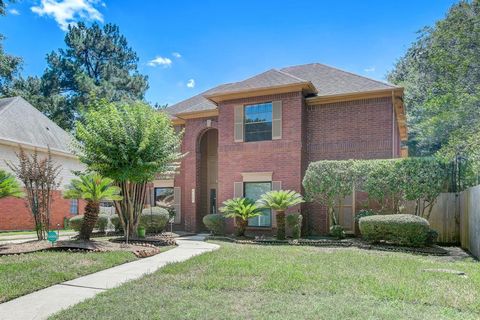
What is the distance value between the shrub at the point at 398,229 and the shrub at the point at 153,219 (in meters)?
8.49

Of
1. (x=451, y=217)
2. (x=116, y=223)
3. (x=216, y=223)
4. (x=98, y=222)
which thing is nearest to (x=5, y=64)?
(x=98, y=222)

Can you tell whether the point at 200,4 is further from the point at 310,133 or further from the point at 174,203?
the point at 174,203

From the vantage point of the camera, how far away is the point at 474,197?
1010 cm

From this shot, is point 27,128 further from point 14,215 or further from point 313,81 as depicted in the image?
point 313,81

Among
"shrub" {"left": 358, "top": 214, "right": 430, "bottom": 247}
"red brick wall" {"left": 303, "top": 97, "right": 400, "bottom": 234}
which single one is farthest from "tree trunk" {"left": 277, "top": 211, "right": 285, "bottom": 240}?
"shrub" {"left": 358, "top": 214, "right": 430, "bottom": 247}

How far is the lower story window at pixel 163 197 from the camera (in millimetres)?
19000

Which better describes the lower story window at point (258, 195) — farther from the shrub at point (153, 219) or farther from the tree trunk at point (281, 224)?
the shrub at point (153, 219)

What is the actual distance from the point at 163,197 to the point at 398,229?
38.8ft

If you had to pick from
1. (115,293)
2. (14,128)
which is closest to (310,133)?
(115,293)

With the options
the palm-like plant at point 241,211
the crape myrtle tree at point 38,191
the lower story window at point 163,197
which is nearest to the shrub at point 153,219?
the lower story window at point 163,197

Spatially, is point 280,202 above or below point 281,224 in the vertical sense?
above

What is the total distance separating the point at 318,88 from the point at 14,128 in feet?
51.4

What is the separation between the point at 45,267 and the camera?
23.2ft

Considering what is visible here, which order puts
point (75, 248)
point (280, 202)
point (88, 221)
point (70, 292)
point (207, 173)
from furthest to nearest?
1. point (207, 173)
2. point (280, 202)
3. point (88, 221)
4. point (75, 248)
5. point (70, 292)
